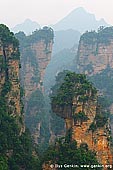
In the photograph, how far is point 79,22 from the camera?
16138 cm

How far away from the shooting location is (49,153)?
21.9 metres

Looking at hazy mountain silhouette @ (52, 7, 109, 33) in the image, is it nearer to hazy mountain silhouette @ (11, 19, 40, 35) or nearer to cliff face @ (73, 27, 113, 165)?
hazy mountain silhouette @ (11, 19, 40, 35)

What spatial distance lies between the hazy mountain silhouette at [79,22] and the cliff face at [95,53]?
9839 centimetres

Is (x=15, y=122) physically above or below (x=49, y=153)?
above

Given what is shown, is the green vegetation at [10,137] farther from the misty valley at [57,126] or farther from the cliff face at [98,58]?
the cliff face at [98,58]

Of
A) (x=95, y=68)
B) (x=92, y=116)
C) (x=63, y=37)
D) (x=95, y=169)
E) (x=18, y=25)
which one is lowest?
(x=95, y=169)

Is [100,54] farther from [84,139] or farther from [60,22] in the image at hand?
[60,22]

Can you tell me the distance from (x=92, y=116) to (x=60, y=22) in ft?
487

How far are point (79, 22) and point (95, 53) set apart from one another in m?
108

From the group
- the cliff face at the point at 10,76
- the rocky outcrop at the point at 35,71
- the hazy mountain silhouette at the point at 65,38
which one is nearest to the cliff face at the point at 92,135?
the cliff face at the point at 10,76

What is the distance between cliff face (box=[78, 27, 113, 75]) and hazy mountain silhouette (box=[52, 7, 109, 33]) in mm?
98394

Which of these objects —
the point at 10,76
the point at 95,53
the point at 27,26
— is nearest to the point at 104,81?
the point at 95,53

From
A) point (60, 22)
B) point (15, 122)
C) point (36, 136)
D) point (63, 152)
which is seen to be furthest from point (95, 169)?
point (60, 22)

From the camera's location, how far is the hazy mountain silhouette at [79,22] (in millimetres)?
157250
